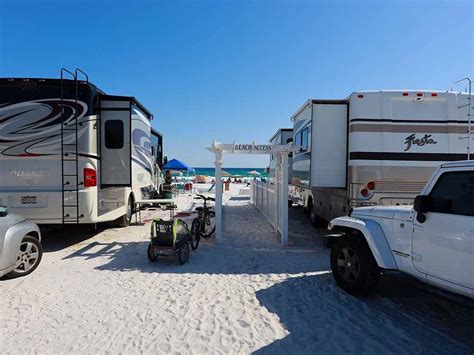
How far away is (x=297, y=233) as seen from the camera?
8.31m

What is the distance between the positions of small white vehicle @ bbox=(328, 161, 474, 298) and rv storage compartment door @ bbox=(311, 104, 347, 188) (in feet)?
7.61

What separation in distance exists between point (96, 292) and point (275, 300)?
2.35 meters

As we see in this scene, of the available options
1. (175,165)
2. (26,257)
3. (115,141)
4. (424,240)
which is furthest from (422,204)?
(175,165)

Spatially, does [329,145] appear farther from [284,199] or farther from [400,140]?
[284,199]

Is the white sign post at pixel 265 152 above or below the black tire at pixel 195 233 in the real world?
above

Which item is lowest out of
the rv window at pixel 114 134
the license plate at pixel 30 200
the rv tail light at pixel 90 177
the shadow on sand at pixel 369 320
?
the shadow on sand at pixel 369 320

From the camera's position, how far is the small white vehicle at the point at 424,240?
3000 mm

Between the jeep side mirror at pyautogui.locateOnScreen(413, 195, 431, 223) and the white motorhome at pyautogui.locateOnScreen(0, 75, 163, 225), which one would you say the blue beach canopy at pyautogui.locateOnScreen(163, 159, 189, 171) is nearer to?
the white motorhome at pyautogui.locateOnScreen(0, 75, 163, 225)

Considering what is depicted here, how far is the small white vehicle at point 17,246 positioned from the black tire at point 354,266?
452 cm

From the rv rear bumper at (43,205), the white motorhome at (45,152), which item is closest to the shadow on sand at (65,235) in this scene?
the rv rear bumper at (43,205)

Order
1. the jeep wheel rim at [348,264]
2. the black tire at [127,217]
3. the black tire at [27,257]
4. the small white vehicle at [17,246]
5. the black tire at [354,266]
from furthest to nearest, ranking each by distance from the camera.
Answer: the black tire at [127,217], the black tire at [27,257], the small white vehicle at [17,246], the jeep wheel rim at [348,264], the black tire at [354,266]

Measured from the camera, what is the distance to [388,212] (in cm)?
392

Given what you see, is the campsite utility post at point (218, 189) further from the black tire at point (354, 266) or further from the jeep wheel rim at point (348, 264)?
the jeep wheel rim at point (348, 264)

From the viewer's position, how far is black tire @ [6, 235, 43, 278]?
4.77 m
